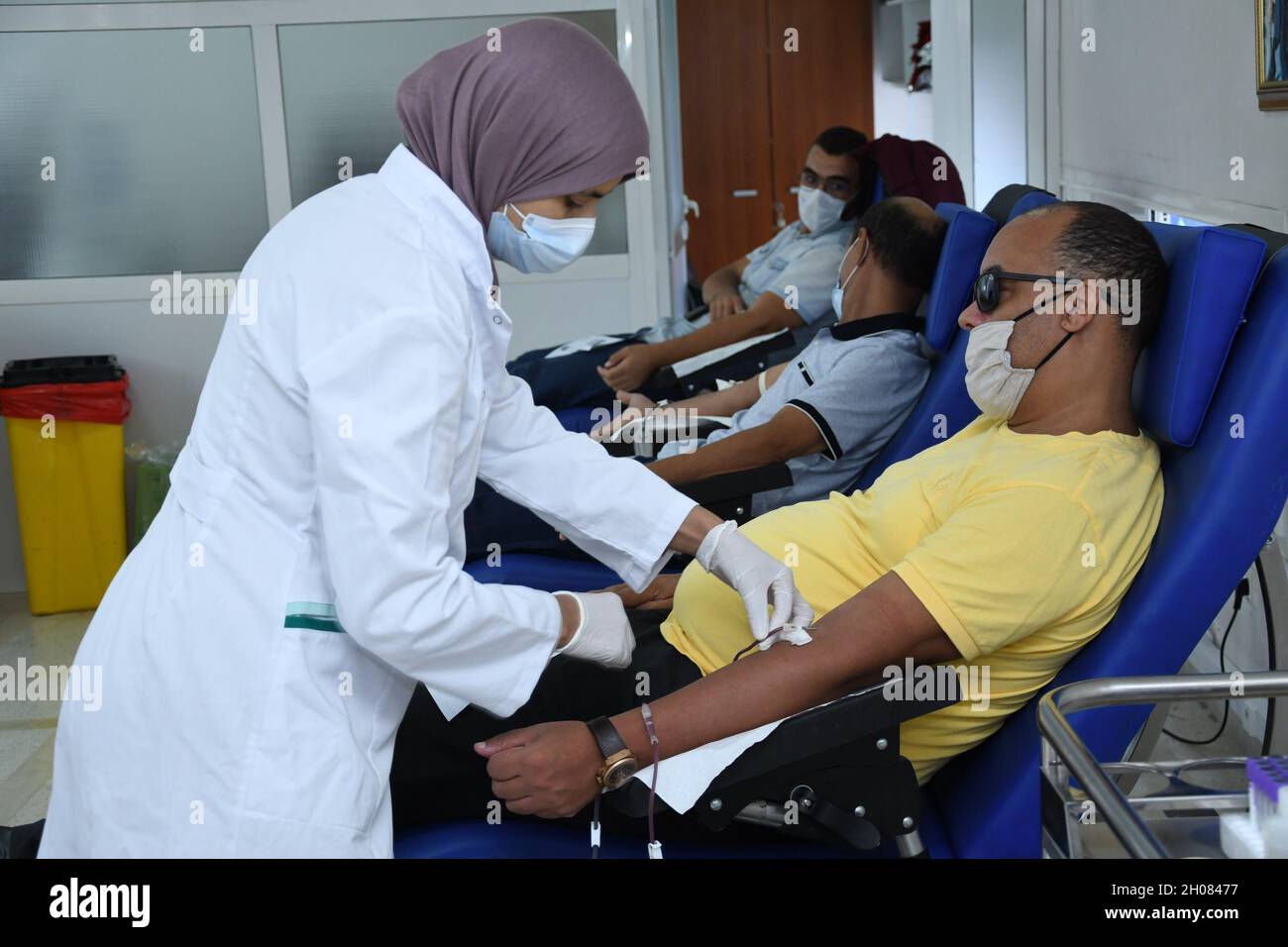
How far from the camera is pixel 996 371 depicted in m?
1.51

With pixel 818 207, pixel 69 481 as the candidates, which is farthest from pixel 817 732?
pixel 69 481

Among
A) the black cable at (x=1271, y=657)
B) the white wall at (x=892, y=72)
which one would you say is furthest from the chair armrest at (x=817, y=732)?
the white wall at (x=892, y=72)

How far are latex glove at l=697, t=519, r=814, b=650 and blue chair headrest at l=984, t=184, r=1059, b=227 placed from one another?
0.84 metres

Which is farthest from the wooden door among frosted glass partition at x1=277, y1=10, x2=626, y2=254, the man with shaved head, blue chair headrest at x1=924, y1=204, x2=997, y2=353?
the man with shaved head

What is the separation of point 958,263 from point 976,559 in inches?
38.4

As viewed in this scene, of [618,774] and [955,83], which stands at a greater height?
[955,83]

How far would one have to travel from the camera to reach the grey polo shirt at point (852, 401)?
224 centimetres

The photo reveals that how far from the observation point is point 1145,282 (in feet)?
4.68

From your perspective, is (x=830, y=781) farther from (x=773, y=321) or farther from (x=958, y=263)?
(x=773, y=321)

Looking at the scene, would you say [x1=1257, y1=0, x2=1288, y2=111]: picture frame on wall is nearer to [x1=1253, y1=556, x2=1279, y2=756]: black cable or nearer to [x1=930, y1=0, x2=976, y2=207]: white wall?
[x1=1253, y1=556, x2=1279, y2=756]: black cable

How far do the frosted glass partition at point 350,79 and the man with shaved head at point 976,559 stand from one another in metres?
2.52

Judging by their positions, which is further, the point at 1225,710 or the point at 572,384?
the point at 572,384

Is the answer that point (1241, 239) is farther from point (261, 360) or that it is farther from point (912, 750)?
point (261, 360)

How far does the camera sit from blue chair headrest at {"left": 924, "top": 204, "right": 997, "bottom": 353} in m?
2.12
